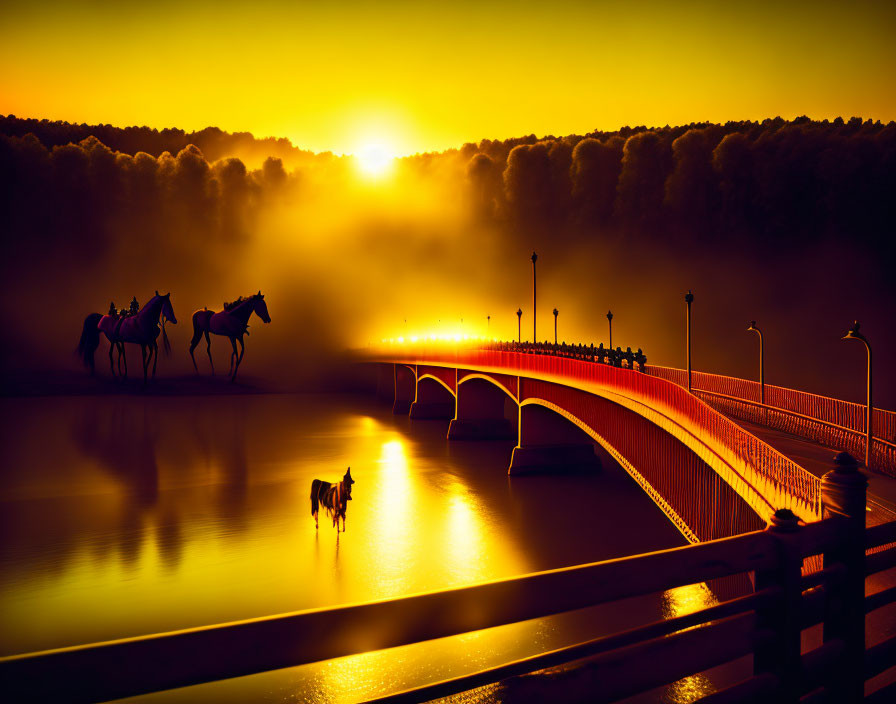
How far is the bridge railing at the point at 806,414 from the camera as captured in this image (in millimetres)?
19547

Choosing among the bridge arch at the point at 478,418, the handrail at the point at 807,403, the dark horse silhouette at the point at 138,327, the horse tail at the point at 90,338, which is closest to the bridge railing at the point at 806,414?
the handrail at the point at 807,403

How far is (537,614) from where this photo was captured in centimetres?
305

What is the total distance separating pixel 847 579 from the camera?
4.48 m

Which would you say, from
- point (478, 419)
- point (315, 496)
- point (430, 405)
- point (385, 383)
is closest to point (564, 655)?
point (315, 496)

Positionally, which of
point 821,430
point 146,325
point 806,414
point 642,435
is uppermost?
point 146,325

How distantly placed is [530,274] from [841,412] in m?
141

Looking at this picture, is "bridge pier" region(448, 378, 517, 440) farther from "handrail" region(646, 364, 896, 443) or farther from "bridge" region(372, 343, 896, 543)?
"handrail" region(646, 364, 896, 443)

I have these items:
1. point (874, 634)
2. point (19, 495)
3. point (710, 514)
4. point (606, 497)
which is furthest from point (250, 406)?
point (874, 634)

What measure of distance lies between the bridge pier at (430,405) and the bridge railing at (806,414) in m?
43.9

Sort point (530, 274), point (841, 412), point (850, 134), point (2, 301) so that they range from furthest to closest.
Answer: point (530, 274)
point (2, 301)
point (850, 134)
point (841, 412)

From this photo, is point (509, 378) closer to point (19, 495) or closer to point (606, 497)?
point (606, 497)

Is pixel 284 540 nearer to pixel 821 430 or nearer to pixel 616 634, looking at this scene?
pixel 821 430

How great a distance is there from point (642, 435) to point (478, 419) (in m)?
31.7

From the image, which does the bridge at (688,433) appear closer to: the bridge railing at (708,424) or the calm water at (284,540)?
the bridge railing at (708,424)
